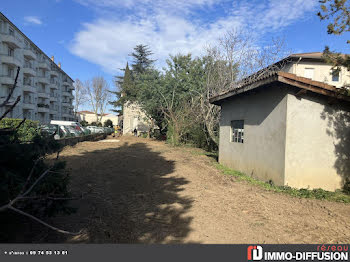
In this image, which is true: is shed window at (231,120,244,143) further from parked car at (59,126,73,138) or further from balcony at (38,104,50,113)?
balcony at (38,104,50,113)

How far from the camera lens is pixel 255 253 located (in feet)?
10.1

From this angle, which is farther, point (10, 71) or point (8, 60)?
point (10, 71)

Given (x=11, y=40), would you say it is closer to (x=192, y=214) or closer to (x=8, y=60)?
(x=8, y=60)

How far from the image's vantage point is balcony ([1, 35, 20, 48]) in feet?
93.4

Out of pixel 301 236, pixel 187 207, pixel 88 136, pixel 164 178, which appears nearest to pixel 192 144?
pixel 88 136

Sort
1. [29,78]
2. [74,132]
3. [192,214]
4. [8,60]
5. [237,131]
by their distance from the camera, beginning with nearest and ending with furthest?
[192,214], [237,131], [74,132], [8,60], [29,78]

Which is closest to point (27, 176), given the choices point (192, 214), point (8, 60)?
point (192, 214)

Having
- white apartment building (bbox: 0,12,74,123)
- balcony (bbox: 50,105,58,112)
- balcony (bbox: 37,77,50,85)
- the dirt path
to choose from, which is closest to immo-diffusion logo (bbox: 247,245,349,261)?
the dirt path

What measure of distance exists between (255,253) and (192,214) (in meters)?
1.58

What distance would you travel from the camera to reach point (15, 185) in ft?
9.02

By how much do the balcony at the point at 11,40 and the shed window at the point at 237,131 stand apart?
1282 inches

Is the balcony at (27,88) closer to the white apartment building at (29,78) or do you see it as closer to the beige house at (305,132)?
the white apartment building at (29,78)

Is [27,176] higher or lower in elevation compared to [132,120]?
lower

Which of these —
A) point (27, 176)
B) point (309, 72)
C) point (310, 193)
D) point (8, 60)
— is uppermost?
point (8, 60)
